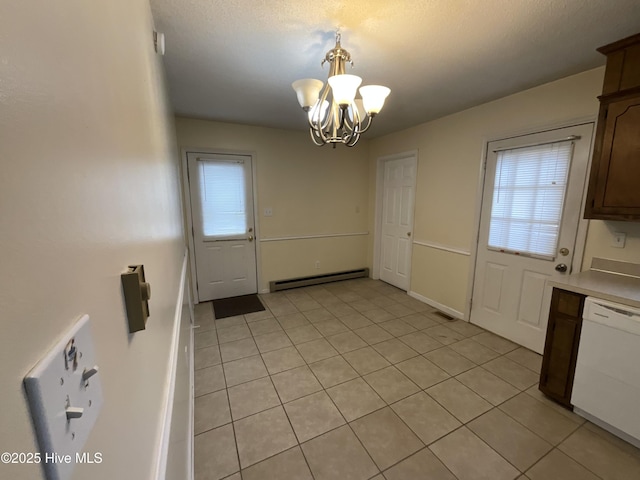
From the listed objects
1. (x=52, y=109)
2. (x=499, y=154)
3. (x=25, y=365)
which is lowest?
(x=25, y=365)

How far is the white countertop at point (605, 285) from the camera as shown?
1638 millimetres

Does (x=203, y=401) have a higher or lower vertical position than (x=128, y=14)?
lower

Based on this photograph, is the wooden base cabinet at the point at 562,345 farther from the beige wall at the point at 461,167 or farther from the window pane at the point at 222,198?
the window pane at the point at 222,198

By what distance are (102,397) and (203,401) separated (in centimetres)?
191

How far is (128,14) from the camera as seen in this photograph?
0.81m

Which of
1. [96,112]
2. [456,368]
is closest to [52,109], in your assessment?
[96,112]

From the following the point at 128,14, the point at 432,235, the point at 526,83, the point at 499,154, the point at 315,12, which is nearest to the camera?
the point at 128,14

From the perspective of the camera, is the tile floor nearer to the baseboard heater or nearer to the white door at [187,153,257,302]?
the white door at [187,153,257,302]

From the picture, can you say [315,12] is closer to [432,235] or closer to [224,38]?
[224,38]

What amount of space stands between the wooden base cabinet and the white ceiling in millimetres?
1664

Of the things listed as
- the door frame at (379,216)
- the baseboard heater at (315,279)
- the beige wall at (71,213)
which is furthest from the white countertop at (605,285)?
the baseboard heater at (315,279)

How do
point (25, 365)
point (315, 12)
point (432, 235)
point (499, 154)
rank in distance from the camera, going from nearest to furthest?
point (25, 365) < point (315, 12) < point (499, 154) < point (432, 235)

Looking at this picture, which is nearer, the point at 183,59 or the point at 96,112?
the point at 96,112

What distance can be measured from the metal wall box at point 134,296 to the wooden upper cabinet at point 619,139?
2697 millimetres
